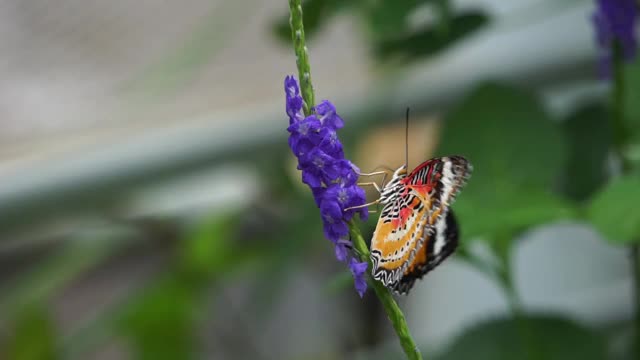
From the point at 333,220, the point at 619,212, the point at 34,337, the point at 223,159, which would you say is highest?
the point at 333,220

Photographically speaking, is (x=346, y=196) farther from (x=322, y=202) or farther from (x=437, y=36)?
(x=437, y=36)

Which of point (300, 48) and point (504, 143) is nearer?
point (300, 48)

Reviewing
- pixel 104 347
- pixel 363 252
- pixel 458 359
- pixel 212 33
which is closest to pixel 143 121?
pixel 212 33

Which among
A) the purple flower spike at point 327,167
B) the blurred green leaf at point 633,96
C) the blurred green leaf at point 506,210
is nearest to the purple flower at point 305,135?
the purple flower spike at point 327,167

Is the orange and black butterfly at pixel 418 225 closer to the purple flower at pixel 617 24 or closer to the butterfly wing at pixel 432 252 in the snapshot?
the butterfly wing at pixel 432 252

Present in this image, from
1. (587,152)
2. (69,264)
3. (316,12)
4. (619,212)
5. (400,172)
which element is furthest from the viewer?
(69,264)

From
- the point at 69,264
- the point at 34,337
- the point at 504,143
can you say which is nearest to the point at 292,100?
the point at 504,143
